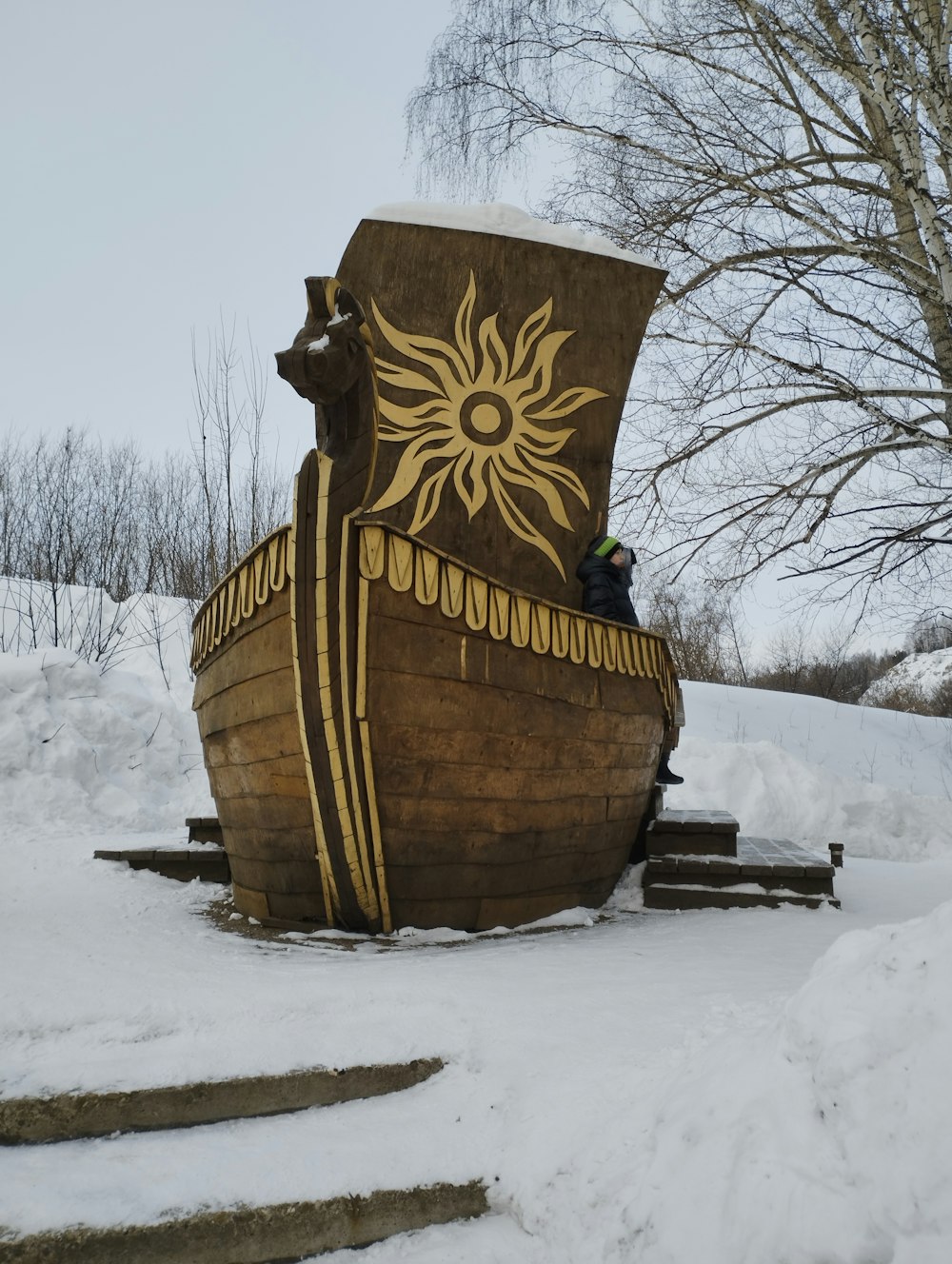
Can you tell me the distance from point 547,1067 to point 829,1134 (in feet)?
2.39

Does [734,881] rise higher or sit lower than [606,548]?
lower

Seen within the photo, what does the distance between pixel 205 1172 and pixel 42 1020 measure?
0.64 meters

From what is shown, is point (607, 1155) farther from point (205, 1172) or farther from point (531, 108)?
point (531, 108)

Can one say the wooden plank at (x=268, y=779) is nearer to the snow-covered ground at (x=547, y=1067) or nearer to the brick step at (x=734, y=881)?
the snow-covered ground at (x=547, y=1067)

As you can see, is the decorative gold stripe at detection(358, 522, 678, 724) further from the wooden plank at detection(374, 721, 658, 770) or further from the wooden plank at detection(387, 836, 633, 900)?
the wooden plank at detection(387, 836, 633, 900)

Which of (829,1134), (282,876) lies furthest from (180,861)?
(829,1134)

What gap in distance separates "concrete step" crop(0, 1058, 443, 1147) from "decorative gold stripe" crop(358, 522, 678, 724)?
1209 millimetres

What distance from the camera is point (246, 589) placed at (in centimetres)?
331

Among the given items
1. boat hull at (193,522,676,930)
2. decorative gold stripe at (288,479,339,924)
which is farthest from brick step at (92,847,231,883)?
decorative gold stripe at (288,479,339,924)

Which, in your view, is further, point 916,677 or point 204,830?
point 916,677

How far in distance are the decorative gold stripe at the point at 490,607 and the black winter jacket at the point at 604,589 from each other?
342 mm

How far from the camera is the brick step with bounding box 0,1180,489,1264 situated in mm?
1403

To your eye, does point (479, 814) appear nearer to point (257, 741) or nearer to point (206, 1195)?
point (257, 741)

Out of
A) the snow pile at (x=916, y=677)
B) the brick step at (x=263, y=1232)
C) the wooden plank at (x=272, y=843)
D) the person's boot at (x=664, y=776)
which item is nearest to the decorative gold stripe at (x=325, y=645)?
the wooden plank at (x=272, y=843)
